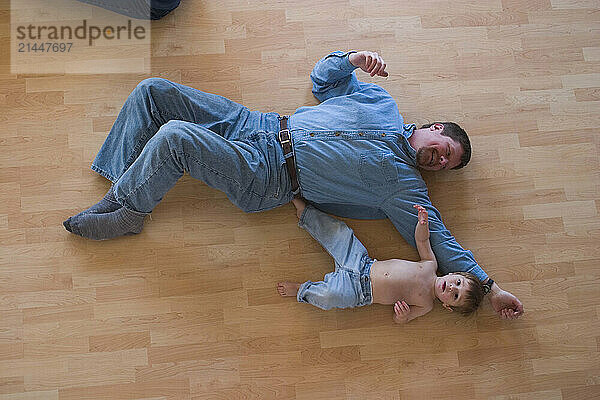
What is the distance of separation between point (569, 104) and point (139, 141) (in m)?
1.45

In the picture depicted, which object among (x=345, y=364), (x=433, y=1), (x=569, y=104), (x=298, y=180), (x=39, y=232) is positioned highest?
(x=433, y=1)

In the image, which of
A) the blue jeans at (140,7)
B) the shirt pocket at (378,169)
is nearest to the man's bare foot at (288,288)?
the shirt pocket at (378,169)

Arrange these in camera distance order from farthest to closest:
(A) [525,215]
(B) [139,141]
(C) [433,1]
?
(C) [433,1] → (A) [525,215] → (B) [139,141]

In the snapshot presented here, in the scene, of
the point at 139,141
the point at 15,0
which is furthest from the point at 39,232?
the point at 15,0

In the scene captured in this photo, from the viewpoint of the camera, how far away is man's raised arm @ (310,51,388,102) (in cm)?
170

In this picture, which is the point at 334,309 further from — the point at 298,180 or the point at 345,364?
the point at 298,180

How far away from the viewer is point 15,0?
6.22ft

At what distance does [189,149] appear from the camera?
159cm

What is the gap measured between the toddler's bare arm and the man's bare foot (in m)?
0.39

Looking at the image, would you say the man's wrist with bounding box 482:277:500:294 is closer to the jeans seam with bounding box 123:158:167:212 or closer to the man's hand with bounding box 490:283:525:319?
the man's hand with bounding box 490:283:525:319

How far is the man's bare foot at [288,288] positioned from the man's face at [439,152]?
1.76 ft

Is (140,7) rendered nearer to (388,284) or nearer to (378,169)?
(378,169)

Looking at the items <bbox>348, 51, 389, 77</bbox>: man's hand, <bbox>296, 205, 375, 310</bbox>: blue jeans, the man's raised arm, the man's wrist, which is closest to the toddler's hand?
<bbox>296, 205, 375, 310</bbox>: blue jeans

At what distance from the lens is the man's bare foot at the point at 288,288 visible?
1759 mm
